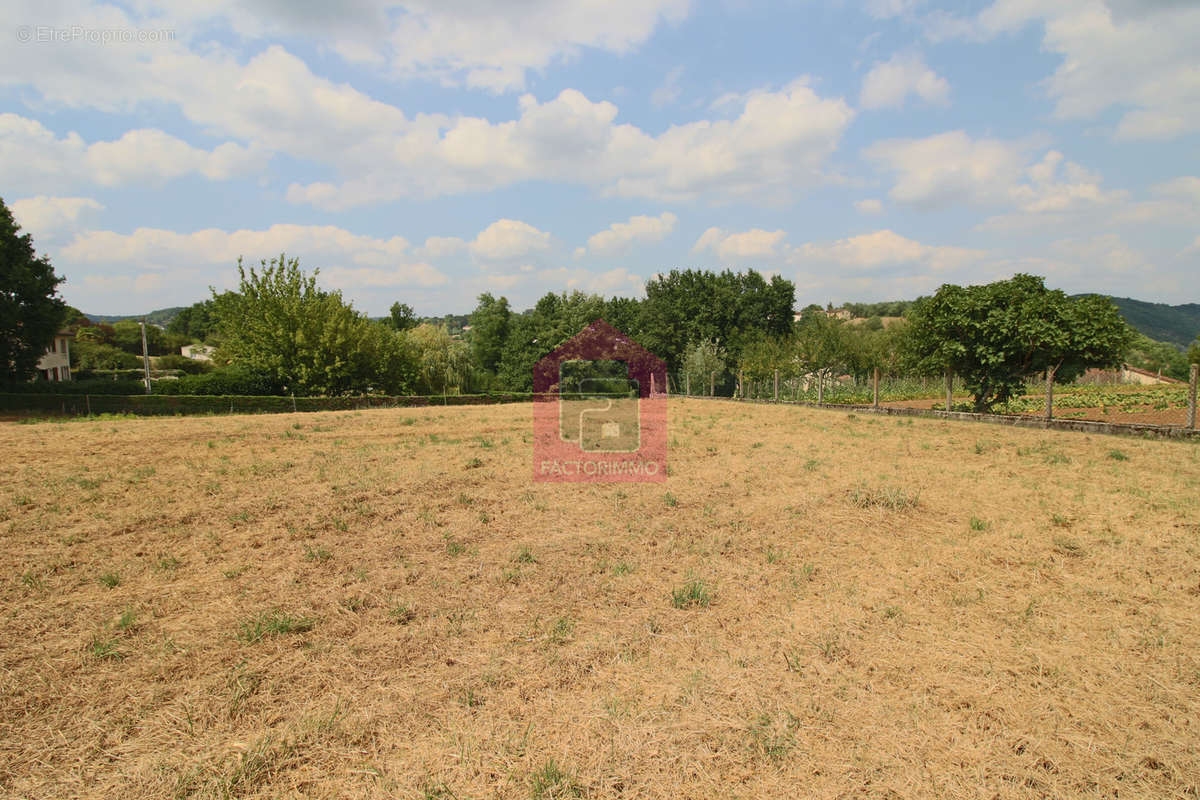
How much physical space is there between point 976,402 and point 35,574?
19656mm

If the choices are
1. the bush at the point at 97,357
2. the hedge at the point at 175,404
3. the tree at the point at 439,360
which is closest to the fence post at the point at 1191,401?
the hedge at the point at 175,404

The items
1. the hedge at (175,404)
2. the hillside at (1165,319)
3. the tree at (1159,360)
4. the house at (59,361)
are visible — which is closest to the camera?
the hedge at (175,404)

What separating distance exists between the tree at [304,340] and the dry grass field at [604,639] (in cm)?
1985

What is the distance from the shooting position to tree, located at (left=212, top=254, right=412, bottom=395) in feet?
87.5

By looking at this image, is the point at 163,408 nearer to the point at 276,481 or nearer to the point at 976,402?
the point at 276,481

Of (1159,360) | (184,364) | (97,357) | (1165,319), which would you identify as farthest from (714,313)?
(1165,319)

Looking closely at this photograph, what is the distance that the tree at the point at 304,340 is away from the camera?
26672 mm

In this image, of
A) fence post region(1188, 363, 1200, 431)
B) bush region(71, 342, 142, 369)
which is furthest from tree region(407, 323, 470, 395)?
fence post region(1188, 363, 1200, 431)

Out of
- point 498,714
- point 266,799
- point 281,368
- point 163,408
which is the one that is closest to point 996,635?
point 498,714

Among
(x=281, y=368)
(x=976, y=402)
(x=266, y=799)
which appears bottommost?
(x=266, y=799)

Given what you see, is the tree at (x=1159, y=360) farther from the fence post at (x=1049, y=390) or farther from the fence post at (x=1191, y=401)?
the fence post at (x=1191, y=401)

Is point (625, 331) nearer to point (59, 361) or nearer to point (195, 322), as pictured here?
point (59, 361)

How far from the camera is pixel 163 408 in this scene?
67.3ft

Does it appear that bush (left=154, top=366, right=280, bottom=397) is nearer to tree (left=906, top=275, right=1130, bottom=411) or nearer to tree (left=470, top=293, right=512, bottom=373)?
tree (left=906, top=275, right=1130, bottom=411)
